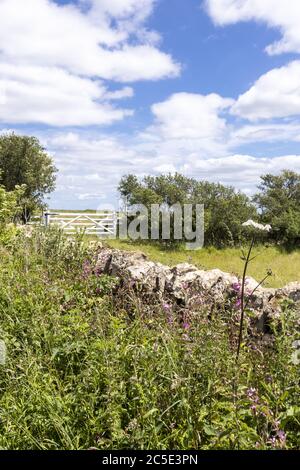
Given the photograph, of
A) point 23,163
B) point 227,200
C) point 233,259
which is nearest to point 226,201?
point 227,200

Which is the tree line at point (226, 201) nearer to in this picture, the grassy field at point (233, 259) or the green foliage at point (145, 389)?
the grassy field at point (233, 259)

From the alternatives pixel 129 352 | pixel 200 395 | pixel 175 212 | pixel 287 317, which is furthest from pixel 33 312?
pixel 175 212

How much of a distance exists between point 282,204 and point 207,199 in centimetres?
339

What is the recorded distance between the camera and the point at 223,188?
65.8 ft

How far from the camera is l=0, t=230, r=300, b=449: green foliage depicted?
305cm

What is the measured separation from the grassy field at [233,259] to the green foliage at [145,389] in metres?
6.00

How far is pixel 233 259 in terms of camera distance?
13961 millimetres

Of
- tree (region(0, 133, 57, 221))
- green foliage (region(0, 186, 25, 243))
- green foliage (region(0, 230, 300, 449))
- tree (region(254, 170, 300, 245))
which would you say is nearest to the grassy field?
tree (region(254, 170, 300, 245))

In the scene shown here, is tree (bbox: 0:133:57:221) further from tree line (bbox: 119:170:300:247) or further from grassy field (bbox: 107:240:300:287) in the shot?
grassy field (bbox: 107:240:300:287)

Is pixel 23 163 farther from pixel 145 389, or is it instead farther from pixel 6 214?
pixel 145 389

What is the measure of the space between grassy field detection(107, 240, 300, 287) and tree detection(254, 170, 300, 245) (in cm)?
91
